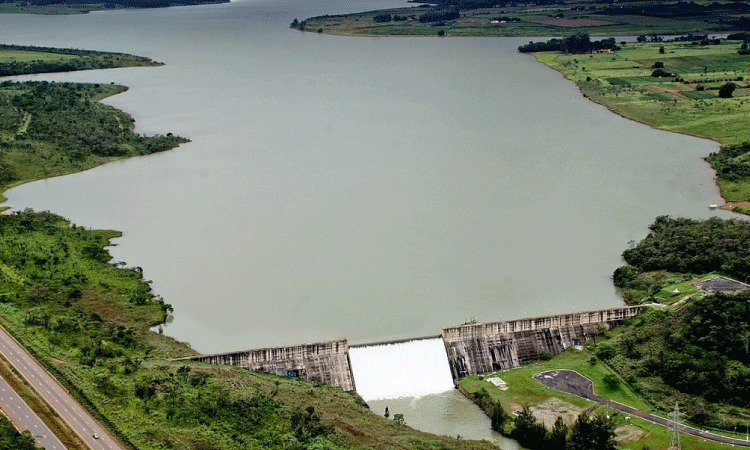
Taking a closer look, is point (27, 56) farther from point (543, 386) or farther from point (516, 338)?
point (543, 386)

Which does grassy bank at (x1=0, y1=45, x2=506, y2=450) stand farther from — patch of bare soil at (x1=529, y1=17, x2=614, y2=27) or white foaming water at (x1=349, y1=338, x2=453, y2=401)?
patch of bare soil at (x1=529, y1=17, x2=614, y2=27)

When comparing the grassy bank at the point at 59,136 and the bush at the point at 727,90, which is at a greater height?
the bush at the point at 727,90

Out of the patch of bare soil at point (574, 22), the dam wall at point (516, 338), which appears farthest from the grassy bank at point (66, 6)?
the dam wall at point (516, 338)

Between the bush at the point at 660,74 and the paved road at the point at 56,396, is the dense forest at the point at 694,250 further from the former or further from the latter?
the bush at the point at 660,74

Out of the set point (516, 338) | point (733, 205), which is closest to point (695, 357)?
point (516, 338)

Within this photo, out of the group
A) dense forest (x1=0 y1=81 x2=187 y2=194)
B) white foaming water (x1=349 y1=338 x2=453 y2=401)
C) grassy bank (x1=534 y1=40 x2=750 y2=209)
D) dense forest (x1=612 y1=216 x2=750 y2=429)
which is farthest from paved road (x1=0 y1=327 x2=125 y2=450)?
grassy bank (x1=534 y1=40 x2=750 y2=209)
